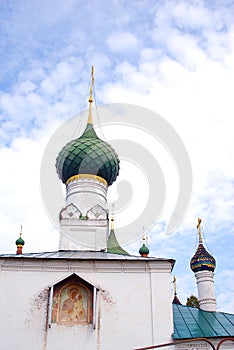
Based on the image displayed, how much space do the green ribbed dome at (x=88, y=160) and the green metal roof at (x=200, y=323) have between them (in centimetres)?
486

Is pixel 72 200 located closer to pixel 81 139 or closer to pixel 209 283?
pixel 81 139

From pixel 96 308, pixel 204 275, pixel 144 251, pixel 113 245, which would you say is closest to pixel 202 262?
pixel 204 275

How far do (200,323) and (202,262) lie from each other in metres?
3.89

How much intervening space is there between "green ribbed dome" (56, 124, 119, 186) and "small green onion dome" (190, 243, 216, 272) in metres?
3.62

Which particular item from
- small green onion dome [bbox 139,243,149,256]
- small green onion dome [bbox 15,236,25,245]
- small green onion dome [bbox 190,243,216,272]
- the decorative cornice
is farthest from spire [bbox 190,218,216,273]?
small green onion dome [bbox 15,236,25,245]

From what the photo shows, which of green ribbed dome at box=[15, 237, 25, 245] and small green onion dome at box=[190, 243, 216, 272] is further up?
green ribbed dome at box=[15, 237, 25, 245]

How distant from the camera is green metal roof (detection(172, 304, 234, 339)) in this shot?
8629mm

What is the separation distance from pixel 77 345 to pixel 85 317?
1.81ft

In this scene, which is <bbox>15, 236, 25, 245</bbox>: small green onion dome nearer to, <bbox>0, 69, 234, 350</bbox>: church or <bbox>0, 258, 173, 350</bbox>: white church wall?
<bbox>0, 69, 234, 350</bbox>: church

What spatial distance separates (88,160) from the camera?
42.8 ft

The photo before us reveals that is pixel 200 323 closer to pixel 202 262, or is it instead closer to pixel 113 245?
pixel 202 262

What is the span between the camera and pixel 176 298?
1578 cm

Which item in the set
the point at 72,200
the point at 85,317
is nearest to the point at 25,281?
the point at 85,317

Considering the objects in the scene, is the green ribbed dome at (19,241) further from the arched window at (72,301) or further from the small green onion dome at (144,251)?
the arched window at (72,301)
